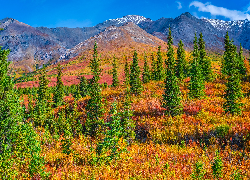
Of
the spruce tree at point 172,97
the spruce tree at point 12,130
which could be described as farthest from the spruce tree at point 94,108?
the spruce tree at point 12,130

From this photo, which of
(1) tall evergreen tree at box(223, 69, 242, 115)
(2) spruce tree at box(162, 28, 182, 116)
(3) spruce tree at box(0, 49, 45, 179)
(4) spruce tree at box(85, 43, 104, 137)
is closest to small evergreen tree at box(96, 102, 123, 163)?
(3) spruce tree at box(0, 49, 45, 179)

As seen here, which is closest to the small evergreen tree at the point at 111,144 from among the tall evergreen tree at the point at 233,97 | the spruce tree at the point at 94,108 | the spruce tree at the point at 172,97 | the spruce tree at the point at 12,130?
the spruce tree at the point at 12,130

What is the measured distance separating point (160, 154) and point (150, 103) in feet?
→ 31.2

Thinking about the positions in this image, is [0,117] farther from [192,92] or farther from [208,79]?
[208,79]

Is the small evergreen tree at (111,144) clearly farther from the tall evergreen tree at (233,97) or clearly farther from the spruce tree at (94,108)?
the tall evergreen tree at (233,97)

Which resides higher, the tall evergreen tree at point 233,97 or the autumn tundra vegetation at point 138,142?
the tall evergreen tree at point 233,97

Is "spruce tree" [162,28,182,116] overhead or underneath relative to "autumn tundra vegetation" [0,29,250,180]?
overhead

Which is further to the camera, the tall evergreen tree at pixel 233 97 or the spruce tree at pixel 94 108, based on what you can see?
the spruce tree at pixel 94 108

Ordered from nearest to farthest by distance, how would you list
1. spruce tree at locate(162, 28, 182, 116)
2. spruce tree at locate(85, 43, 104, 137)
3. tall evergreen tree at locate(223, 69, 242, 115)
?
tall evergreen tree at locate(223, 69, 242, 115) → spruce tree at locate(162, 28, 182, 116) → spruce tree at locate(85, 43, 104, 137)

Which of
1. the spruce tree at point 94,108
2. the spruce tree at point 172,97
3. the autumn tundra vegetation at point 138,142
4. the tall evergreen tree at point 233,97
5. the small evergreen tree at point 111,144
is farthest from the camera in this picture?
the spruce tree at point 94,108

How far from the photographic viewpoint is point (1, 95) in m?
9.05

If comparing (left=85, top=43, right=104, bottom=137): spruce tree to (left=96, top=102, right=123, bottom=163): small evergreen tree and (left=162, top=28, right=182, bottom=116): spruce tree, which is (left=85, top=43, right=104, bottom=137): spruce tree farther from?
(left=96, top=102, right=123, bottom=163): small evergreen tree

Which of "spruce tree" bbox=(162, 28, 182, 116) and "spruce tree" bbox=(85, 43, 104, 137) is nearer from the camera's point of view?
"spruce tree" bbox=(162, 28, 182, 116)

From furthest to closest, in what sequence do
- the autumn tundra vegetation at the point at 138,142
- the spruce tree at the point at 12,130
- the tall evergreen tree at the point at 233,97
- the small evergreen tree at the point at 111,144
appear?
the tall evergreen tree at the point at 233,97
the spruce tree at the point at 12,130
the small evergreen tree at the point at 111,144
the autumn tundra vegetation at the point at 138,142
